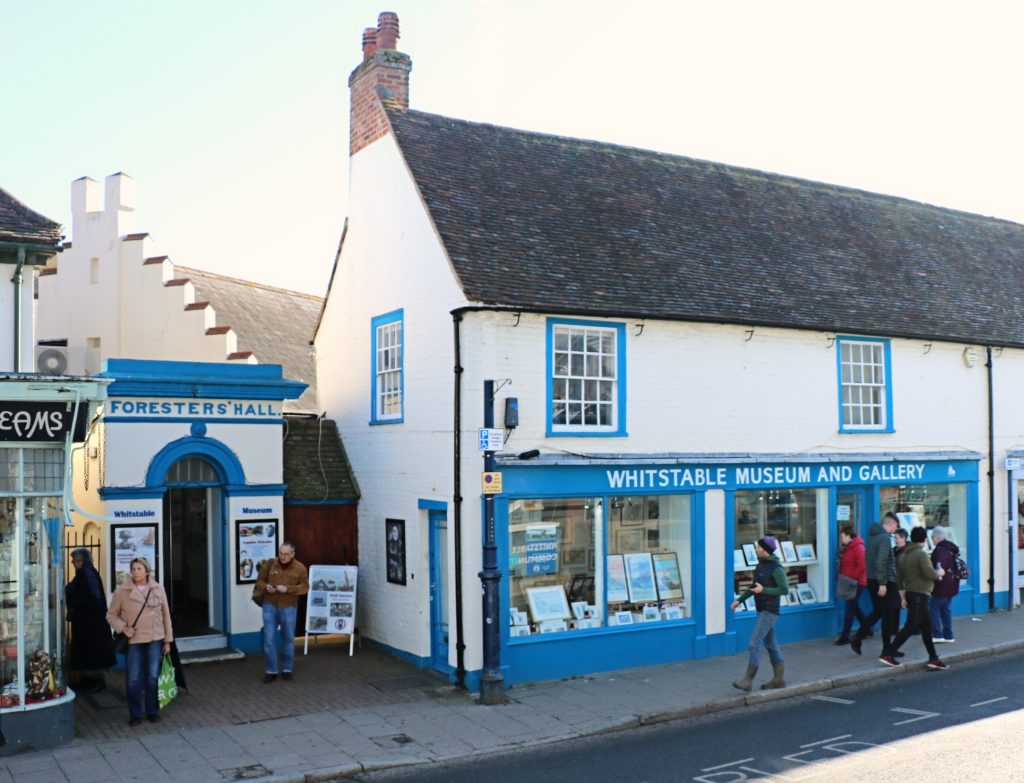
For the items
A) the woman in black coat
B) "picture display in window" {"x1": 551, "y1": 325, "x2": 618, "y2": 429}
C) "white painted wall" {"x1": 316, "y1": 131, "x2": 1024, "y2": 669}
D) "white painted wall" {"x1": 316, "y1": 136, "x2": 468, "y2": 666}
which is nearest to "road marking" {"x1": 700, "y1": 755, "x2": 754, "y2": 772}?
"white painted wall" {"x1": 316, "y1": 131, "x2": 1024, "y2": 669}

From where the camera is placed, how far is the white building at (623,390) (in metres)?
13.7

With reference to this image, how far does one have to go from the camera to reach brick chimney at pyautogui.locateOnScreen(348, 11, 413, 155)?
16.1 m

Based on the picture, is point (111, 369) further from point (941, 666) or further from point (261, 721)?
point (941, 666)

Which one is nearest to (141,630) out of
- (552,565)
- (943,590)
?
(552,565)

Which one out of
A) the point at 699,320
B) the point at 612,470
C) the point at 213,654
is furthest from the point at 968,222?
the point at 213,654

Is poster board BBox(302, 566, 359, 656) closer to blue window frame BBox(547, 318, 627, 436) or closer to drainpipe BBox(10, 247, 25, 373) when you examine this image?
blue window frame BBox(547, 318, 627, 436)

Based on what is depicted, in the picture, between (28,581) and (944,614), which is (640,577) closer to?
(944,614)

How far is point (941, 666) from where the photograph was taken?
14.2 metres

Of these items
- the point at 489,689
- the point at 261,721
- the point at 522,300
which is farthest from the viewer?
the point at 522,300

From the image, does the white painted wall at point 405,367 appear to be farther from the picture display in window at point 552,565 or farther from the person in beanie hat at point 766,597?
the person in beanie hat at point 766,597

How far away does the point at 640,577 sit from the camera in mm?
14703

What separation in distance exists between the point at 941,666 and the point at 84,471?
12488mm

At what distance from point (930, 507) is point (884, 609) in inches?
142

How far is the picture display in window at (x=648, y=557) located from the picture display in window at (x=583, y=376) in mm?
1251
